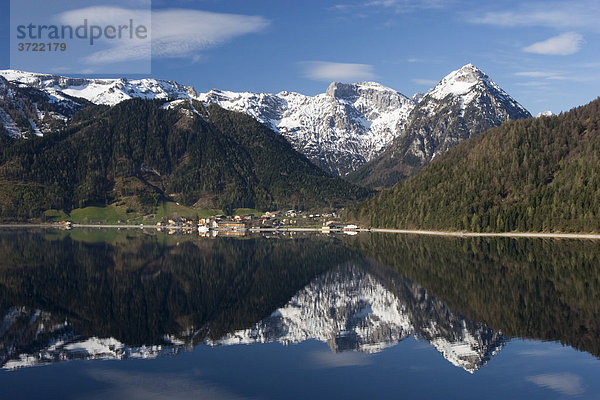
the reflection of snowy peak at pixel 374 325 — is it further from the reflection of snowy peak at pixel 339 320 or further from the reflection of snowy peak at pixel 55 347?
the reflection of snowy peak at pixel 55 347

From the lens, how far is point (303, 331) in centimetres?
5059

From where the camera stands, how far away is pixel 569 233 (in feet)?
511

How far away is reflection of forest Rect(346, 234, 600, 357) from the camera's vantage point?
162ft

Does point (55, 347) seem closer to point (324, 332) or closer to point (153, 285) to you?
point (324, 332)

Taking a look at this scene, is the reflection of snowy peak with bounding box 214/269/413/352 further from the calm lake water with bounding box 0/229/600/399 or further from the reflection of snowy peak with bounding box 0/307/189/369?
the reflection of snowy peak with bounding box 0/307/189/369

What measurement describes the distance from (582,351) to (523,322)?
850 centimetres

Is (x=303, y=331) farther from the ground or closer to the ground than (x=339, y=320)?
farther from the ground

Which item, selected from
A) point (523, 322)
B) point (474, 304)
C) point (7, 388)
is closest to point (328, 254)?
point (474, 304)

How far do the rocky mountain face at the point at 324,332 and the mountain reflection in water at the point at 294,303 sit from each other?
116 millimetres

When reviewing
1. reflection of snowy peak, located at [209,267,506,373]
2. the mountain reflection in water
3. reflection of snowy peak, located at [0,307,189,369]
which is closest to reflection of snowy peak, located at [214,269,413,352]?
reflection of snowy peak, located at [209,267,506,373]

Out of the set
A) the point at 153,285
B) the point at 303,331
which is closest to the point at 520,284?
the point at 303,331

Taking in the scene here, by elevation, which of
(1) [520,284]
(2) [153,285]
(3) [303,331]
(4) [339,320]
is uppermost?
(1) [520,284]

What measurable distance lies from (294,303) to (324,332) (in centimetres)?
1221

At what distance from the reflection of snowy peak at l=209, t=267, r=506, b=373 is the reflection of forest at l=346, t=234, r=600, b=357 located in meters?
2.42
